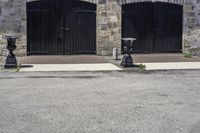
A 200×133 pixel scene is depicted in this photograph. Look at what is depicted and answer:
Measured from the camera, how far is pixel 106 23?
2027 cm

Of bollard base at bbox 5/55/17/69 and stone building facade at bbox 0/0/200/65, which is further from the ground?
stone building facade at bbox 0/0/200/65

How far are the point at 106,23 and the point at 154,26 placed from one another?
249 cm

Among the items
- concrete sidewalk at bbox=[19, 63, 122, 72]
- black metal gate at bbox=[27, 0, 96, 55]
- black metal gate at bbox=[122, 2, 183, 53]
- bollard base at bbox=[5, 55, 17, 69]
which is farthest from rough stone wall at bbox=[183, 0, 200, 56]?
bollard base at bbox=[5, 55, 17, 69]

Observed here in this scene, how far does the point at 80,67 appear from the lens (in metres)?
16.1

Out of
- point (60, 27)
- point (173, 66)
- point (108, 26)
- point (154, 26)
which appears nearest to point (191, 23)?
point (154, 26)

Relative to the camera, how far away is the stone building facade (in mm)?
19453

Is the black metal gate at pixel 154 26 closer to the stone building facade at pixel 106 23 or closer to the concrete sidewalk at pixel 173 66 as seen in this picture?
the stone building facade at pixel 106 23

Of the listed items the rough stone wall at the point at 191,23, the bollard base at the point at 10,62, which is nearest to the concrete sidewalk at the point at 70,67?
the bollard base at the point at 10,62

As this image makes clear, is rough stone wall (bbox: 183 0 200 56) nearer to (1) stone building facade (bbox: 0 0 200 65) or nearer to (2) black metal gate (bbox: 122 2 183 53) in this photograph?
(1) stone building facade (bbox: 0 0 200 65)

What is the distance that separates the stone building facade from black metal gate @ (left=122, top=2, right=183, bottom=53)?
369 millimetres

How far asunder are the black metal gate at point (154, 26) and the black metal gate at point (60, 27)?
1.76 meters

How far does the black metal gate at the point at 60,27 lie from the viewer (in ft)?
65.6

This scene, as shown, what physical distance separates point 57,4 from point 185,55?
649 cm

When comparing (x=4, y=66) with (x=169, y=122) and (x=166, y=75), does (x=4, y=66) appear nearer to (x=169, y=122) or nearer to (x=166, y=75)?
(x=166, y=75)
